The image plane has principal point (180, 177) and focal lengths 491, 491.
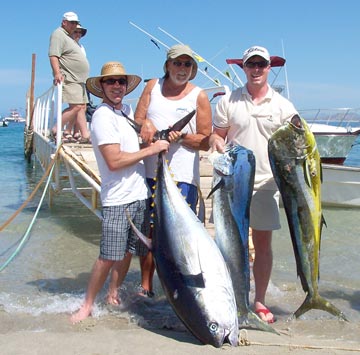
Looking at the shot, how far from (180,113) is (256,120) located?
57cm

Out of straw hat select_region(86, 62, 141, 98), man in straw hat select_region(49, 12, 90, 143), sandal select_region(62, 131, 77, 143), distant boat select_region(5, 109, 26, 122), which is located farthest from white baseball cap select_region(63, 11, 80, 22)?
distant boat select_region(5, 109, 26, 122)

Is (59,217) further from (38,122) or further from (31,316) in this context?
(38,122)

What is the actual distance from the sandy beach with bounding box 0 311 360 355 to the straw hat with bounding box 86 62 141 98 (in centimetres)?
178

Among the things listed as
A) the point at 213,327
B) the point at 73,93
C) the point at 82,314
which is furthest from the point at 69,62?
the point at 213,327

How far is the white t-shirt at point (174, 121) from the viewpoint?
12.1ft

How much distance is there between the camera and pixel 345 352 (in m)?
3.09

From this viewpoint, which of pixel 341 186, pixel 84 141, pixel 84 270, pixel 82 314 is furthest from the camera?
pixel 341 186

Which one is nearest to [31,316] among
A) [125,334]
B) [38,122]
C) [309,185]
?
[125,334]

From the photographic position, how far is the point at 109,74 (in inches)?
141

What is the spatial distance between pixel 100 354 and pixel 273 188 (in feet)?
5.55

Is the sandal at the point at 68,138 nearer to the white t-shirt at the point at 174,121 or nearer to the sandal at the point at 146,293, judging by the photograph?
the sandal at the point at 146,293

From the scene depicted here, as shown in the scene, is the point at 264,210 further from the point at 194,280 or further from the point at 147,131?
the point at 147,131

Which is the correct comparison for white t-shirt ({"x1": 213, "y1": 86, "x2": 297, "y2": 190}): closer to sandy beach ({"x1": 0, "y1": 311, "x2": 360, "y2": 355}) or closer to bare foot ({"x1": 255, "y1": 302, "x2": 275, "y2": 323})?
bare foot ({"x1": 255, "y1": 302, "x2": 275, "y2": 323})

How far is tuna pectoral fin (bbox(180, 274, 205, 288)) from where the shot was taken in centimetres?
305
